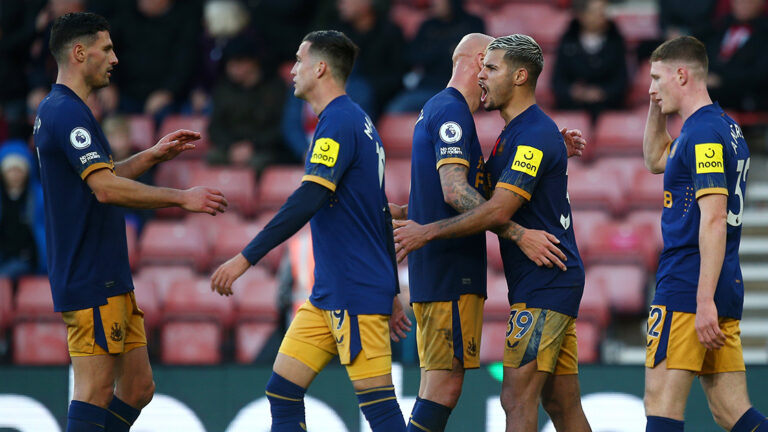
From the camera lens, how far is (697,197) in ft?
17.6

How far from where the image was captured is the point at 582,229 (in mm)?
10070

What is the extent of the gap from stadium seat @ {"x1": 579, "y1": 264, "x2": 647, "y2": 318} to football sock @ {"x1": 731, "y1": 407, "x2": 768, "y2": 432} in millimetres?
3893

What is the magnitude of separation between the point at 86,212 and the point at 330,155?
4.54 feet

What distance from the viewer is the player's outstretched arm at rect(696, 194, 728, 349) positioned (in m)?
5.24

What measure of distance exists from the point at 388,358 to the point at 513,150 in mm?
1291

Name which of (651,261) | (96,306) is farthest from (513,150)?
(651,261)

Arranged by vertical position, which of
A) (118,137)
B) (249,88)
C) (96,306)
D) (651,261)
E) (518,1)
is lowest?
(96,306)

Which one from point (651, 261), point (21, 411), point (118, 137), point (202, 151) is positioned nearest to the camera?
point (21, 411)

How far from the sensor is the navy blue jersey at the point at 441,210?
565 centimetres

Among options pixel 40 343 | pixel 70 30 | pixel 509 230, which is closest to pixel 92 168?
pixel 70 30

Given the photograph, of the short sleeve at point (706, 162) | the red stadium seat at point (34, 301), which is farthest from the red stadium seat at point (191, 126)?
the short sleeve at point (706, 162)

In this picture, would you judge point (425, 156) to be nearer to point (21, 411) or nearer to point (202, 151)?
point (21, 411)

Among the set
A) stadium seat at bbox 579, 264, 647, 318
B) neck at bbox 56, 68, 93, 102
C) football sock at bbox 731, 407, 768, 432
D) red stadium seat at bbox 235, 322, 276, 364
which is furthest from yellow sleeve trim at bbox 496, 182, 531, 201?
red stadium seat at bbox 235, 322, 276, 364

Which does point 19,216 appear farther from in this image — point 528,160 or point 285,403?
point 528,160
